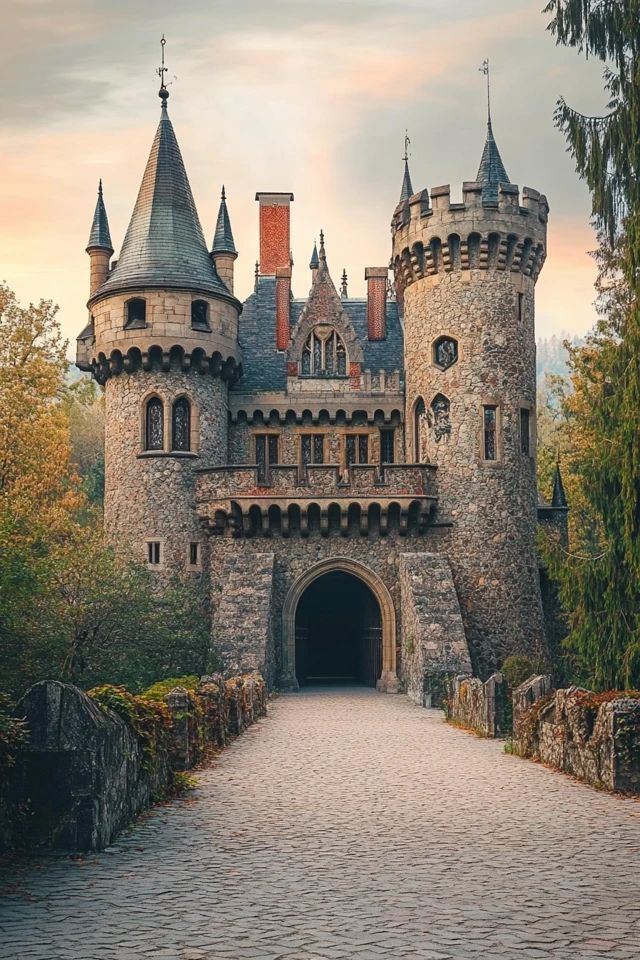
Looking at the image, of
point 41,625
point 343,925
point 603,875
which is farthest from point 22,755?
point 41,625

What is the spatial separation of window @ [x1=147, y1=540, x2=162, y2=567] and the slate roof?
5775 millimetres

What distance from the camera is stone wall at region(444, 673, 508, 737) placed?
18.6 meters

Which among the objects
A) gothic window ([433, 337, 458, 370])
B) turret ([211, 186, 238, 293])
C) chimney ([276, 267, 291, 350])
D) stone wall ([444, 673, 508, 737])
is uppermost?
turret ([211, 186, 238, 293])

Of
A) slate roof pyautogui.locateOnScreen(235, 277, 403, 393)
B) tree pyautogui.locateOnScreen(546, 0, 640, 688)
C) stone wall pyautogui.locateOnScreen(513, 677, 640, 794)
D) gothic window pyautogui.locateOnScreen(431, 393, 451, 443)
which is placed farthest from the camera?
slate roof pyautogui.locateOnScreen(235, 277, 403, 393)

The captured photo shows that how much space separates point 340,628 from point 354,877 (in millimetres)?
33499

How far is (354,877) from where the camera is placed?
7.84m

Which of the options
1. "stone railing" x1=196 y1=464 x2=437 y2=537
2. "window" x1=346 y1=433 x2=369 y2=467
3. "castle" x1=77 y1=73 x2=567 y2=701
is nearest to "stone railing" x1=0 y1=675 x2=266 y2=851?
"castle" x1=77 y1=73 x2=567 y2=701

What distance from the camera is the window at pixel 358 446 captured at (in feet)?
112

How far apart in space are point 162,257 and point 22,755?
25733 mm

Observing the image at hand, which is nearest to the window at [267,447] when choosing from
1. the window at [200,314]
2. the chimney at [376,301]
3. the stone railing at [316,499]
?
the stone railing at [316,499]

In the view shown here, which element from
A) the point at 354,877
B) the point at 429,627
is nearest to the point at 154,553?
the point at 429,627

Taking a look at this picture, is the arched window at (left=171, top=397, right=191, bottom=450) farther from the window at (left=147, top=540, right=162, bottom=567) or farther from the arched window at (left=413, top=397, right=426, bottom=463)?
the arched window at (left=413, top=397, right=426, bottom=463)

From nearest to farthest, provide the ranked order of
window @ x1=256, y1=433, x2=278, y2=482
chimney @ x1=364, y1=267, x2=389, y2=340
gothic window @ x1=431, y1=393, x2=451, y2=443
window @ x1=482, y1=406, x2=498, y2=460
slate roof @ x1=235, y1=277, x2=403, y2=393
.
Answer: window @ x1=482, y1=406, x2=498, y2=460, gothic window @ x1=431, y1=393, x2=451, y2=443, window @ x1=256, y1=433, x2=278, y2=482, slate roof @ x1=235, y1=277, x2=403, y2=393, chimney @ x1=364, y1=267, x2=389, y2=340

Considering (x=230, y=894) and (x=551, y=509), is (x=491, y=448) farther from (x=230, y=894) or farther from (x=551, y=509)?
(x=230, y=894)
